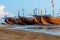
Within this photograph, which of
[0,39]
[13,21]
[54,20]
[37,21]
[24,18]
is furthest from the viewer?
[13,21]

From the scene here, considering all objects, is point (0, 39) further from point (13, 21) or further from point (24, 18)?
point (13, 21)

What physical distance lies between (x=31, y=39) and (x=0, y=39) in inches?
82.1

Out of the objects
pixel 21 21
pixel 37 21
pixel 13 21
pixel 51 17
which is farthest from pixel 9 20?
pixel 51 17

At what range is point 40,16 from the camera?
84.8m

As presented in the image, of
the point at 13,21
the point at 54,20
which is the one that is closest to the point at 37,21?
the point at 54,20

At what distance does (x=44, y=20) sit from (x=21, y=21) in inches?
932

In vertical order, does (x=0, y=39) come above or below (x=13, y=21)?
above

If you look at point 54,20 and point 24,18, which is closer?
point 54,20

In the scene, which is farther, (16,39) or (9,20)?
(9,20)

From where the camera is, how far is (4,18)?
118 m

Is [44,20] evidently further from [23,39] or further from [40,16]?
[23,39]

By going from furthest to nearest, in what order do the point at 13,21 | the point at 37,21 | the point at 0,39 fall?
1. the point at 13,21
2. the point at 37,21
3. the point at 0,39

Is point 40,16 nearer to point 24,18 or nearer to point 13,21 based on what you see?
point 24,18

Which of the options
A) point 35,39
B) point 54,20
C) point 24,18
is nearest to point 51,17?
point 54,20
